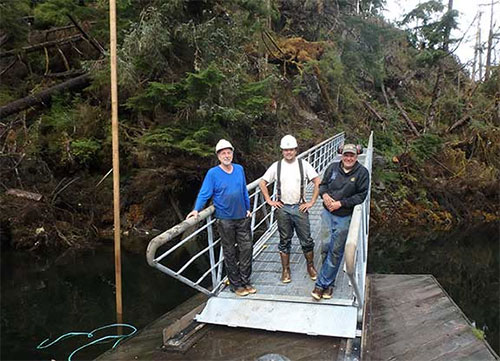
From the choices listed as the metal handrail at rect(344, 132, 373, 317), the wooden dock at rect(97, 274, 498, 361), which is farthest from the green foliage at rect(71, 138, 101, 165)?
the metal handrail at rect(344, 132, 373, 317)

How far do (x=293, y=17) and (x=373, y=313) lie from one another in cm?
1624

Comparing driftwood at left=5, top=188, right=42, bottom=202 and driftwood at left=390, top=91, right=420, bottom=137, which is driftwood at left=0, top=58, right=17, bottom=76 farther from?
driftwood at left=390, top=91, right=420, bottom=137

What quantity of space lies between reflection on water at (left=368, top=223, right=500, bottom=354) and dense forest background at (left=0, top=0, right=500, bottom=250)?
1.17m

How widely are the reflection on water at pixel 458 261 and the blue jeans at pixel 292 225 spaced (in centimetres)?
601

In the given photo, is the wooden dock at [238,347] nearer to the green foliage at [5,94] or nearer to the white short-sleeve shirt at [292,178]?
the white short-sleeve shirt at [292,178]

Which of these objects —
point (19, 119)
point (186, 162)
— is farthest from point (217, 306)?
point (19, 119)

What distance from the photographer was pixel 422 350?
386cm

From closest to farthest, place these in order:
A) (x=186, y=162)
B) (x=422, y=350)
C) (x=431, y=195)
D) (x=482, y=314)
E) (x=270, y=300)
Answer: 1. (x=422, y=350)
2. (x=270, y=300)
3. (x=482, y=314)
4. (x=186, y=162)
5. (x=431, y=195)

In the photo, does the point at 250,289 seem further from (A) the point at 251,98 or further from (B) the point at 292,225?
(A) the point at 251,98

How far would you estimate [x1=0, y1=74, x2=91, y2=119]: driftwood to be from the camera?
11.5 meters

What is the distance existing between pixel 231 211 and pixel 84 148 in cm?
837

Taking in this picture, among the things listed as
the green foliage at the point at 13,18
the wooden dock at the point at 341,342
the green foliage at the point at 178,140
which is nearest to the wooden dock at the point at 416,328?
the wooden dock at the point at 341,342

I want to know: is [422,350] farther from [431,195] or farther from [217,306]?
[431,195]

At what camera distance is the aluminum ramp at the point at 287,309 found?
3699 mm
